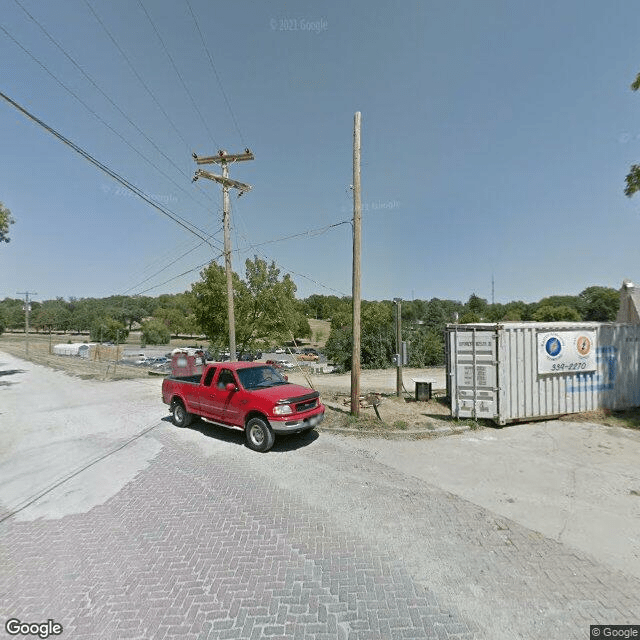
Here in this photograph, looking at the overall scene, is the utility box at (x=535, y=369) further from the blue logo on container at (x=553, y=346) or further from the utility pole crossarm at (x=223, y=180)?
the utility pole crossarm at (x=223, y=180)

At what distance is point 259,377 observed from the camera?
782 cm

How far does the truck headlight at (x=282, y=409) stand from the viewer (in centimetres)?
663

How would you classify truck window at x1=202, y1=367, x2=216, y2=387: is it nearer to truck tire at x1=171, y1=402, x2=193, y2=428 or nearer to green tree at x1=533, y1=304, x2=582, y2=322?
truck tire at x1=171, y1=402, x2=193, y2=428

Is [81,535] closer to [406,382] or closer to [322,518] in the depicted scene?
[322,518]

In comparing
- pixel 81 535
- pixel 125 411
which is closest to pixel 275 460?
pixel 81 535

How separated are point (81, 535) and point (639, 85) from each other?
16.6 meters

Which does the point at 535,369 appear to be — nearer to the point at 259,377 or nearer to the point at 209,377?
the point at 259,377

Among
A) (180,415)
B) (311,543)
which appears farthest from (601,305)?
(311,543)

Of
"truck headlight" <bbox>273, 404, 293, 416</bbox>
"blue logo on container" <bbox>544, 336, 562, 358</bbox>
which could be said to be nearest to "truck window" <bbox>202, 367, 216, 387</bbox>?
"truck headlight" <bbox>273, 404, 293, 416</bbox>

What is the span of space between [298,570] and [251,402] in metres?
3.79

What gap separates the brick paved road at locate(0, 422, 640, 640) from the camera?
286 centimetres

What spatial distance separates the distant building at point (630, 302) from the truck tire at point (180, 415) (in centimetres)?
1735

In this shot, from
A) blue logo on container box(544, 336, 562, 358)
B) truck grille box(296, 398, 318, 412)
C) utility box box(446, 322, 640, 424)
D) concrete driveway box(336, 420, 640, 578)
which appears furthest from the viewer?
blue logo on container box(544, 336, 562, 358)

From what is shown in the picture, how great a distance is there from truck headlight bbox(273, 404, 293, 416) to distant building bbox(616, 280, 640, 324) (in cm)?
1499
